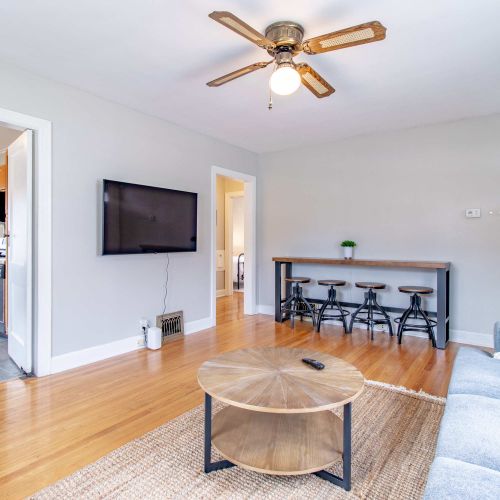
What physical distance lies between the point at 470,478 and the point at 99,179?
11.0 feet

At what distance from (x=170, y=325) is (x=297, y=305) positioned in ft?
6.07

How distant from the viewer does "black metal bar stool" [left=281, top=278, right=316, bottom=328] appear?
4.68 meters

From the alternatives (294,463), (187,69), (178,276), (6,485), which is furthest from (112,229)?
(294,463)

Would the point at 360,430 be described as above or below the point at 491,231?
below

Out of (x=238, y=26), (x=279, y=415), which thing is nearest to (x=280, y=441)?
(x=279, y=415)

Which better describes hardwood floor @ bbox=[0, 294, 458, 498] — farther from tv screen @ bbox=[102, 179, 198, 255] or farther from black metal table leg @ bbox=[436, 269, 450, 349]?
tv screen @ bbox=[102, 179, 198, 255]

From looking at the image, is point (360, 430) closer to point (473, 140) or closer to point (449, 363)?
point (449, 363)

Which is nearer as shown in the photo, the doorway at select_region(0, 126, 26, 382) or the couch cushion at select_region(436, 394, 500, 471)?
the couch cushion at select_region(436, 394, 500, 471)

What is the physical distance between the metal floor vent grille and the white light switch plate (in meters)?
3.42

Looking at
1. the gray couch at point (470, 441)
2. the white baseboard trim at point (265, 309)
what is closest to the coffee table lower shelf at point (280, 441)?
the gray couch at point (470, 441)

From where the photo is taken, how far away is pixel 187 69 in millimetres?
2787

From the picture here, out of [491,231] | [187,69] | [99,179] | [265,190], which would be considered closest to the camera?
[187,69]

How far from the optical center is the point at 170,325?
3.97 metres

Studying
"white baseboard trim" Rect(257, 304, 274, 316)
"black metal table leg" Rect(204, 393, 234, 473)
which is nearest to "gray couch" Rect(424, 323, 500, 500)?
"black metal table leg" Rect(204, 393, 234, 473)
